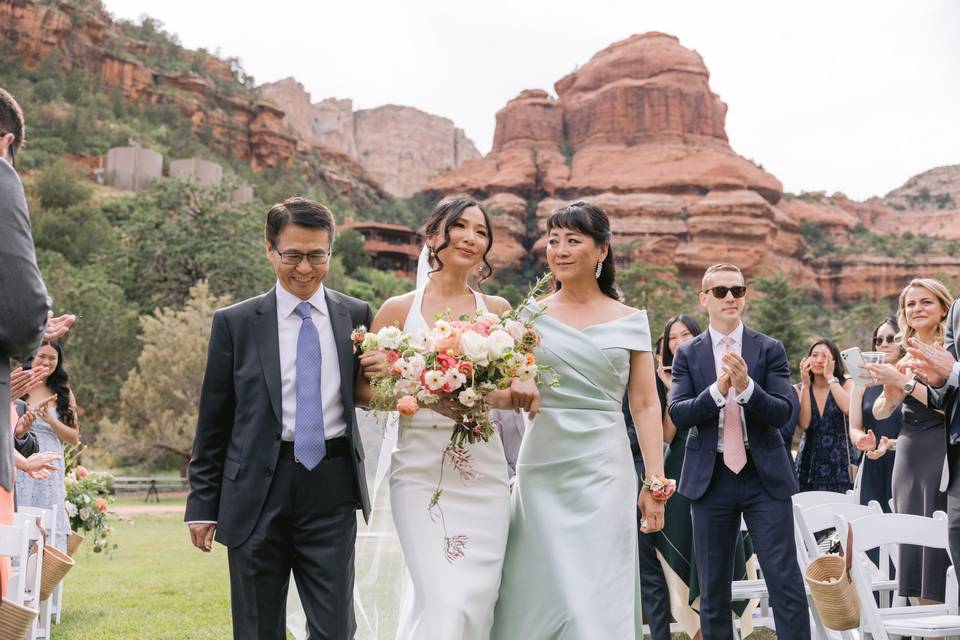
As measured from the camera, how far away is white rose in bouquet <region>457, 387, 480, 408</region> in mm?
3951

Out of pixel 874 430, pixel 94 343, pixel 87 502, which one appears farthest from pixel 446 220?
pixel 94 343

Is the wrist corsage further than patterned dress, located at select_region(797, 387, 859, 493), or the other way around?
patterned dress, located at select_region(797, 387, 859, 493)

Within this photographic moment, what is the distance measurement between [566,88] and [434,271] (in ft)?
396

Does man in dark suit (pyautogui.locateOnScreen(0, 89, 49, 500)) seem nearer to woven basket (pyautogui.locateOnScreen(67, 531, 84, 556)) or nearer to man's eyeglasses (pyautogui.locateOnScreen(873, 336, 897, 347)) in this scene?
Answer: woven basket (pyautogui.locateOnScreen(67, 531, 84, 556))

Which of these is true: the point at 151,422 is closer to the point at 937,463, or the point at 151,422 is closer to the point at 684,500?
the point at 684,500

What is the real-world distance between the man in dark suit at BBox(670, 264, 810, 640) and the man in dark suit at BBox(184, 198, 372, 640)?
267 centimetres

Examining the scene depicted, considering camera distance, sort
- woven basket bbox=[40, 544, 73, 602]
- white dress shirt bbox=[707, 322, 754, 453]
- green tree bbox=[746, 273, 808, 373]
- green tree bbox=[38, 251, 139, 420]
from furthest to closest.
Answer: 1. green tree bbox=[746, 273, 808, 373]
2. green tree bbox=[38, 251, 139, 420]
3. white dress shirt bbox=[707, 322, 754, 453]
4. woven basket bbox=[40, 544, 73, 602]

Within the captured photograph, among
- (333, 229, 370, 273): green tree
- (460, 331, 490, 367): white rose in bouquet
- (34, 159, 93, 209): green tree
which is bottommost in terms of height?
(460, 331, 490, 367): white rose in bouquet

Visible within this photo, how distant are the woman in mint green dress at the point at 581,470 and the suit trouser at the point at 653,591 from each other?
262 cm

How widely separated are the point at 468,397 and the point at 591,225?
1435 mm

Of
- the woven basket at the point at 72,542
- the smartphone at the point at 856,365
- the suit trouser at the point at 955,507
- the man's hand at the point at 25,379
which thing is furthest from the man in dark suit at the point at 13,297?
the woven basket at the point at 72,542

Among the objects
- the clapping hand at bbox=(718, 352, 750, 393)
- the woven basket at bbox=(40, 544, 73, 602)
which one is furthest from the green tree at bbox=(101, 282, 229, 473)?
the clapping hand at bbox=(718, 352, 750, 393)

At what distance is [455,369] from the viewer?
395cm

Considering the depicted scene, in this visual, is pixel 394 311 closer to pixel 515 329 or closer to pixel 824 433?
pixel 515 329
